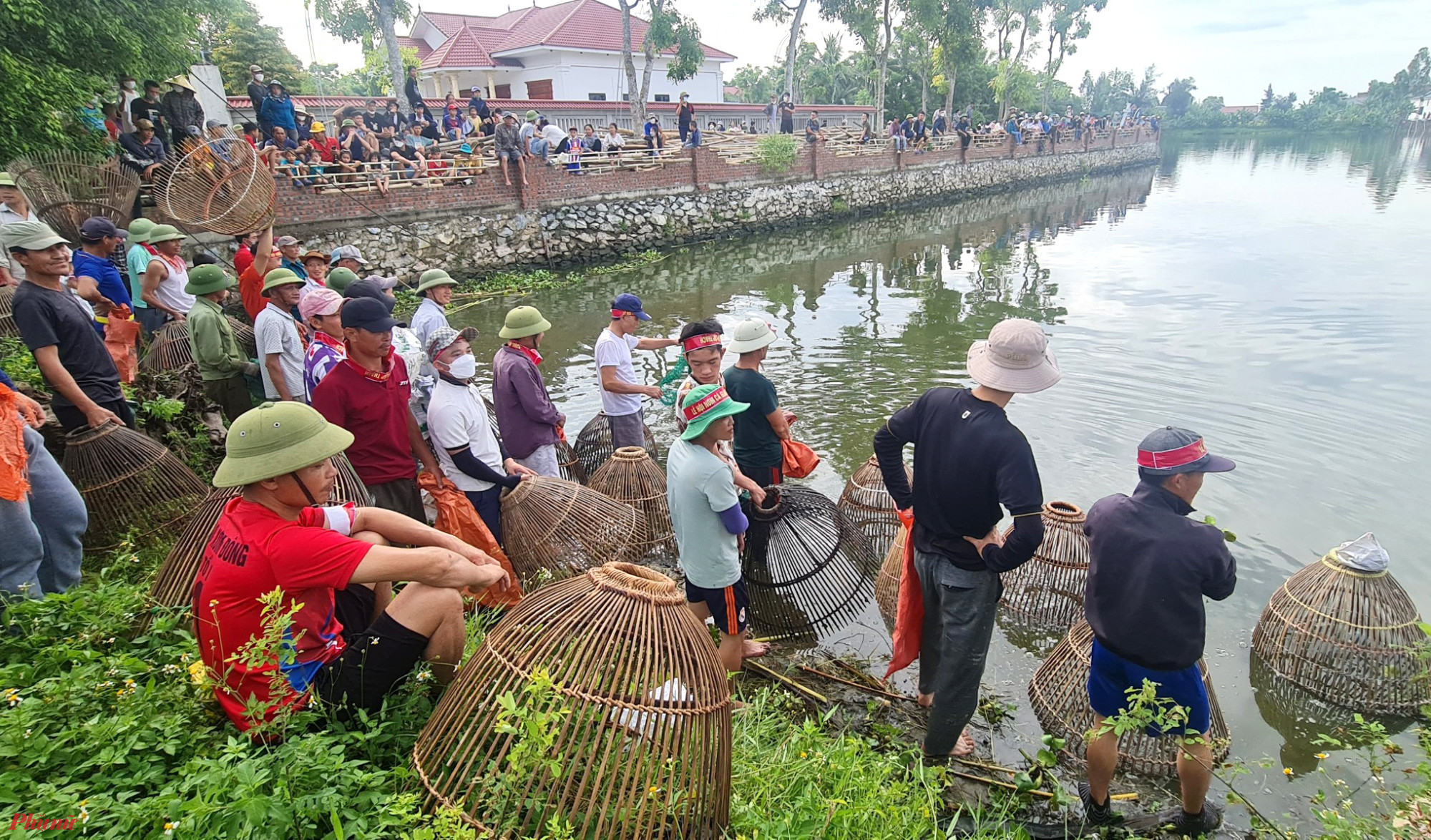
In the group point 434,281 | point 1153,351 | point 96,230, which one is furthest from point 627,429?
point 1153,351

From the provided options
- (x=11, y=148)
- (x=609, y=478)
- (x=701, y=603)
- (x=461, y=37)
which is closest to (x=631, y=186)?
(x=11, y=148)

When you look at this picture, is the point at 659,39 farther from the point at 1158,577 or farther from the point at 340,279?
the point at 1158,577

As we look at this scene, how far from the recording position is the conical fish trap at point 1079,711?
387 cm

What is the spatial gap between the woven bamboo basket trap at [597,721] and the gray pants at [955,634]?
1.45 m

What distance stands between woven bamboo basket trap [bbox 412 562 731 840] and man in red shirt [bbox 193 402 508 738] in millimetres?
315

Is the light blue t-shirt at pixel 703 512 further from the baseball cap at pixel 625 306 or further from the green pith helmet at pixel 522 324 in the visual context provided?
the baseball cap at pixel 625 306

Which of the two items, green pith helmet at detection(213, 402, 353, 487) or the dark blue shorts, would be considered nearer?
green pith helmet at detection(213, 402, 353, 487)

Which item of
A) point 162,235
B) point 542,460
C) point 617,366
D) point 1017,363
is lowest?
point 542,460

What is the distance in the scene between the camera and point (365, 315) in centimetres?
392

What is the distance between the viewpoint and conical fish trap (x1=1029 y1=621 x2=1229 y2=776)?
387 centimetres

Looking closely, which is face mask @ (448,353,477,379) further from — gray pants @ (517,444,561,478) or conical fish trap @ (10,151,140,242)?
conical fish trap @ (10,151,140,242)

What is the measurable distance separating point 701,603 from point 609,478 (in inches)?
72.9

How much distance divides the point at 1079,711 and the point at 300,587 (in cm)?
391

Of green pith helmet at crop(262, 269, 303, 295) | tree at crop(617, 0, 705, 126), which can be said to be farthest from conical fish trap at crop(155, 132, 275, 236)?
tree at crop(617, 0, 705, 126)
